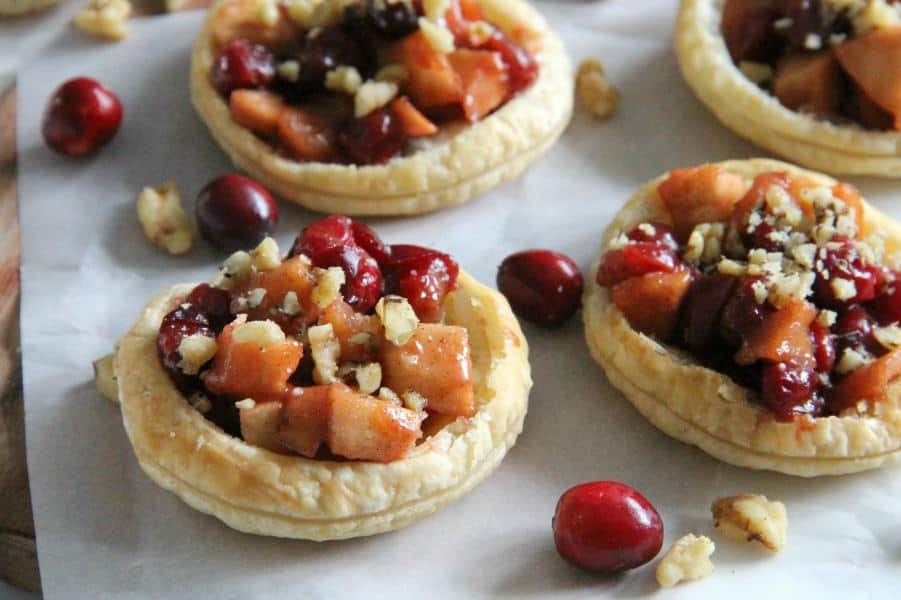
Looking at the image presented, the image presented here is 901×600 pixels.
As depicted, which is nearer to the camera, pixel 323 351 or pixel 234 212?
pixel 323 351

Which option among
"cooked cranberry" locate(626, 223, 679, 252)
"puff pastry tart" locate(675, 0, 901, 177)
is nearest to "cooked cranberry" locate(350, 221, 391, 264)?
"cooked cranberry" locate(626, 223, 679, 252)

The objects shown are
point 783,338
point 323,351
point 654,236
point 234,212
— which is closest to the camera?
point 323,351

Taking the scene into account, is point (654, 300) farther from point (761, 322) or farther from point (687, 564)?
point (687, 564)

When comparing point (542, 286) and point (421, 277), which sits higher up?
point (421, 277)

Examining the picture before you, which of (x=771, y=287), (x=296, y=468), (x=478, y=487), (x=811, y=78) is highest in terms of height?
(x=811, y=78)

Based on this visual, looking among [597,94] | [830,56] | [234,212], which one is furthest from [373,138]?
[830,56]

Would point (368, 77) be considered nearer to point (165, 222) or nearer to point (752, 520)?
point (165, 222)

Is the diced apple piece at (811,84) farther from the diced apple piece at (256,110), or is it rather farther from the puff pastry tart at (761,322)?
the diced apple piece at (256,110)

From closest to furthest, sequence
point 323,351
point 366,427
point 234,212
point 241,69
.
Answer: point 366,427 < point 323,351 < point 234,212 < point 241,69
